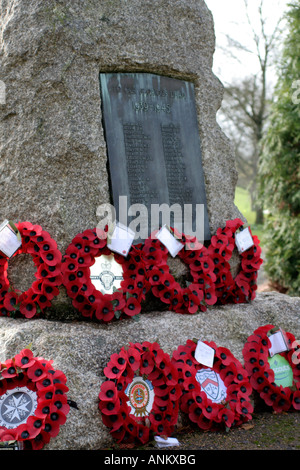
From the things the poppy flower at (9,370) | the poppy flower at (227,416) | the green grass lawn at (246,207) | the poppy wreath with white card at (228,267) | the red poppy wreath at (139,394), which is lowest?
the green grass lawn at (246,207)

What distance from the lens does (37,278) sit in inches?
121

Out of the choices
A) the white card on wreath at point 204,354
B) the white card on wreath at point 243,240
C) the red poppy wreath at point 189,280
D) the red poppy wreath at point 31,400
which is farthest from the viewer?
the white card on wreath at point 243,240

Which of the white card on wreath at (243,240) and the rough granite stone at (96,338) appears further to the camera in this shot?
the white card on wreath at (243,240)

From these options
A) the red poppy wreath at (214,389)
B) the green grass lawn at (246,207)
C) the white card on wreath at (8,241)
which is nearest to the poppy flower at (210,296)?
the red poppy wreath at (214,389)

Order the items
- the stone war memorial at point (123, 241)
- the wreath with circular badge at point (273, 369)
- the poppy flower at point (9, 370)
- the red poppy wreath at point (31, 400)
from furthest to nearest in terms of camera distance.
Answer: the wreath with circular badge at point (273, 369) < the stone war memorial at point (123, 241) < the poppy flower at point (9, 370) < the red poppy wreath at point (31, 400)

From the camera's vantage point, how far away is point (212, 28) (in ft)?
13.6

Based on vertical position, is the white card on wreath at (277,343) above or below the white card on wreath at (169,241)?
below

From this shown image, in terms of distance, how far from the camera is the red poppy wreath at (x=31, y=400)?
2277 millimetres

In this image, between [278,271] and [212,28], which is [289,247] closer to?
[278,271]

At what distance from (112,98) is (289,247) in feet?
13.4

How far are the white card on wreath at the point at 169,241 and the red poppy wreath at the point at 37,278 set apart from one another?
30.3 inches

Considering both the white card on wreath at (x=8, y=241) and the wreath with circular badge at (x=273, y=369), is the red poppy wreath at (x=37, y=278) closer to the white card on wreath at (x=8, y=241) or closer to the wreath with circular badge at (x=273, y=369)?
the white card on wreath at (x=8, y=241)

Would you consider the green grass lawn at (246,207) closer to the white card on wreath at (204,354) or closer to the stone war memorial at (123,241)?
the stone war memorial at (123,241)

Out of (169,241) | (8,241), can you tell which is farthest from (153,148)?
(8,241)
